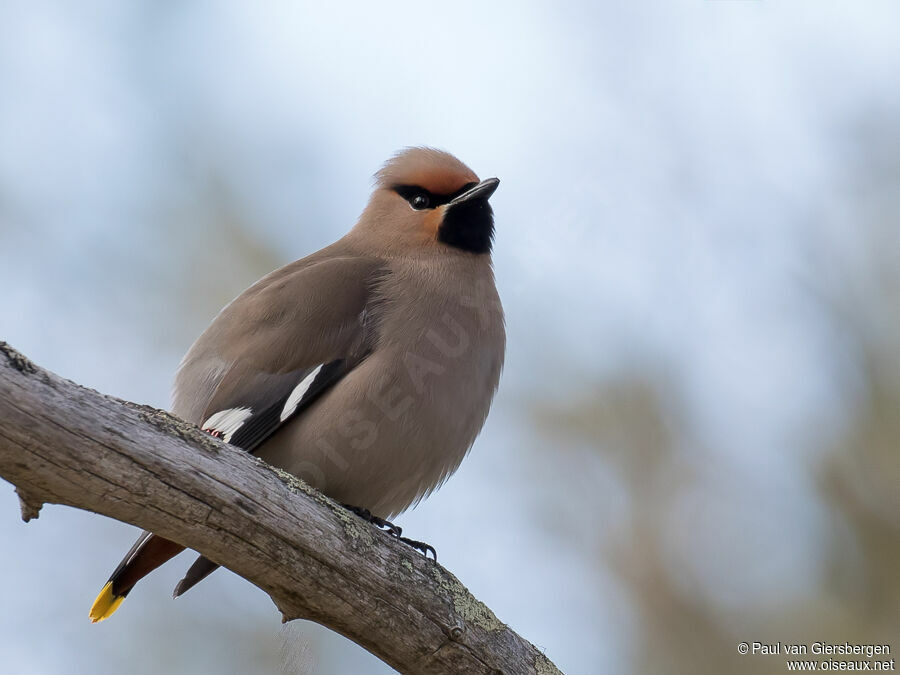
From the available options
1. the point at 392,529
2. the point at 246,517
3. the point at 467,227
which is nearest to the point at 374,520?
the point at 392,529

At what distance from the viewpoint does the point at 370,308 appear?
4914 millimetres

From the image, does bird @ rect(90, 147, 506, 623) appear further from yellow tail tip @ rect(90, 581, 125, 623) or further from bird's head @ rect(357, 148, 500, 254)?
bird's head @ rect(357, 148, 500, 254)

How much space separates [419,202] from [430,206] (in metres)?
0.06

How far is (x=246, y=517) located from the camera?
144 inches

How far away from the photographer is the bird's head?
5520 mm

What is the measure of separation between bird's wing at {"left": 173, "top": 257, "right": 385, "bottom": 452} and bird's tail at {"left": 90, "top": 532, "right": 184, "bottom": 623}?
0.52 metres

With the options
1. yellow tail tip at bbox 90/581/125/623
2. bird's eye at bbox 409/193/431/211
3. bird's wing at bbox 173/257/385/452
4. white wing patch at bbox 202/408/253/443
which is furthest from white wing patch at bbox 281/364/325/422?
bird's eye at bbox 409/193/431/211

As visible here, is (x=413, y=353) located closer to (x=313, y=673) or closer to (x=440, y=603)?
(x=440, y=603)

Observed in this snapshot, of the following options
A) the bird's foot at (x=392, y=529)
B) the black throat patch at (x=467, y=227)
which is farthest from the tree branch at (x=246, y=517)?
the black throat patch at (x=467, y=227)

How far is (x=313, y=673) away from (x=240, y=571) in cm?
329

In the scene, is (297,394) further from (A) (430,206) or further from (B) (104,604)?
(A) (430,206)

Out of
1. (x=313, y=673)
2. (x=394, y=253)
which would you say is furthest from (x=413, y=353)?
(x=313, y=673)

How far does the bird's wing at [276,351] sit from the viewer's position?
464 cm

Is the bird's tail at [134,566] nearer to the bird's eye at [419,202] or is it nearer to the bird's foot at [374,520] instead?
the bird's foot at [374,520]
